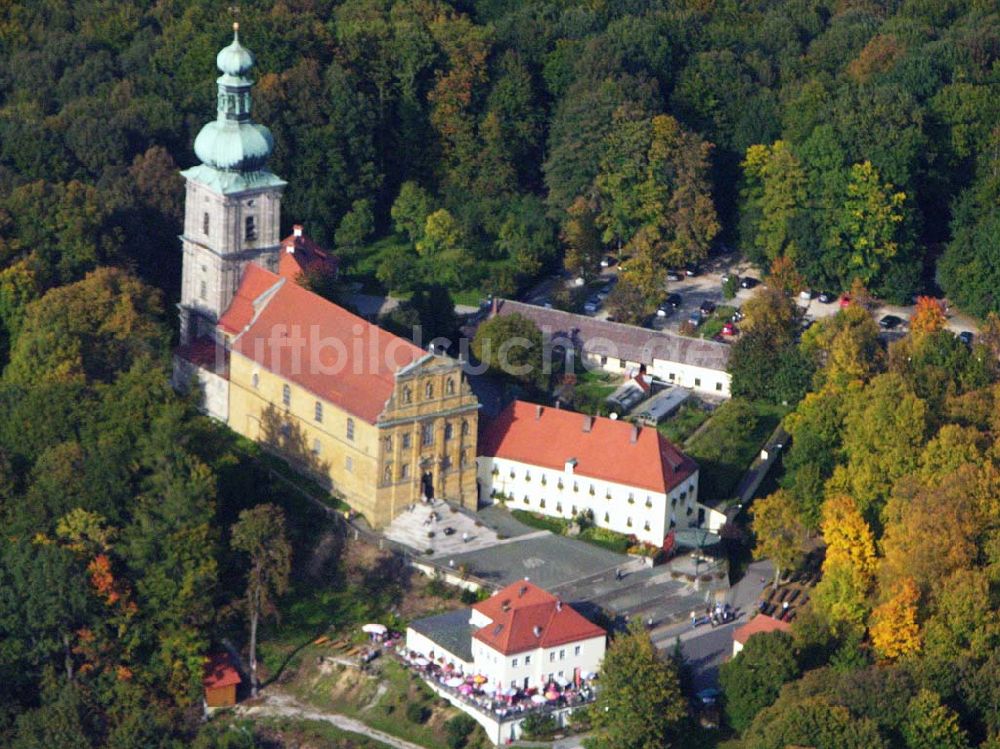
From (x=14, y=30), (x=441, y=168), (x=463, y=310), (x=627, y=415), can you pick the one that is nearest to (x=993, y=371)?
(x=627, y=415)

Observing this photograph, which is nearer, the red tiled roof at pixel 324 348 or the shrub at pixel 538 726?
the shrub at pixel 538 726

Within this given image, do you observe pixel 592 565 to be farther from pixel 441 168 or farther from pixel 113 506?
pixel 441 168

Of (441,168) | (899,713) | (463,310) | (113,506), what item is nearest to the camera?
(899,713)

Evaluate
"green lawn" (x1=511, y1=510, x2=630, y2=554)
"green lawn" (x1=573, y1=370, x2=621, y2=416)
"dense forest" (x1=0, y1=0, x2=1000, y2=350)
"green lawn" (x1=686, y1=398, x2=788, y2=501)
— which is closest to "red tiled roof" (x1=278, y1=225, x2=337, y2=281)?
"dense forest" (x1=0, y1=0, x2=1000, y2=350)

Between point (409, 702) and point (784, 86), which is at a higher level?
point (784, 86)

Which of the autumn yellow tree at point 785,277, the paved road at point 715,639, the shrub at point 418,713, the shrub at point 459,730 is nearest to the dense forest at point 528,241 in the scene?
the autumn yellow tree at point 785,277

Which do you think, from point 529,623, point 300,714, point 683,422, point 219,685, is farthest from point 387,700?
point 683,422

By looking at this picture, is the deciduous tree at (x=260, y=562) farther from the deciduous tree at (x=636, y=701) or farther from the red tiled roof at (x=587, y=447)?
the deciduous tree at (x=636, y=701)

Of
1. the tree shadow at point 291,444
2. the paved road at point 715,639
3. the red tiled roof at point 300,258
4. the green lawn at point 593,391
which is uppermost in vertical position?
the red tiled roof at point 300,258
